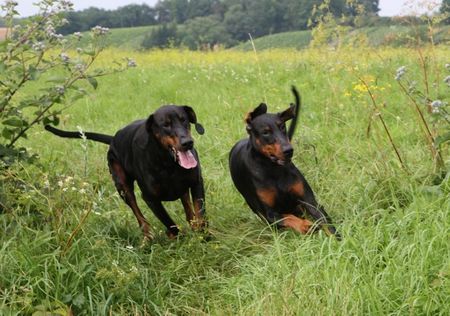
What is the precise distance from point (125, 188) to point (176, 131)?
100cm

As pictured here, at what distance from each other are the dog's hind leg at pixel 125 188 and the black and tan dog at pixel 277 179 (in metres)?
0.85

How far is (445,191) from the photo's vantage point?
11.8 ft

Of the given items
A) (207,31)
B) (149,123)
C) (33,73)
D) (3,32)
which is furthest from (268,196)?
(207,31)

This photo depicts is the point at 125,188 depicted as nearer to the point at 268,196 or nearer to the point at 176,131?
→ the point at 176,131

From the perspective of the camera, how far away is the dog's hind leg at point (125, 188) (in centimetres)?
440

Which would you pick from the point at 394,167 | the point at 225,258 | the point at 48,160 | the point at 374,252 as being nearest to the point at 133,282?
the point at 225,258

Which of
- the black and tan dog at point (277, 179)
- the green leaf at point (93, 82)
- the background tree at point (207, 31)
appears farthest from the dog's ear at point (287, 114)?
the background tree at point (207, 31)

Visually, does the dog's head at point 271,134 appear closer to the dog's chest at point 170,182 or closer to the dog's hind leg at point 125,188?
the dog's chest at point 170,182

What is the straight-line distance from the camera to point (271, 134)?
12.5 feet

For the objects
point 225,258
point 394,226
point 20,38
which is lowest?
point 225,258

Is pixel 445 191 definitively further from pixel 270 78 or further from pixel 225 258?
pixel 270 78

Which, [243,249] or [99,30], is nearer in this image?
[99,30]

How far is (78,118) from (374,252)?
5997 millimetres

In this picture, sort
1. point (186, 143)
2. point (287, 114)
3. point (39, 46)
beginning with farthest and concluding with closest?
point (287, 114), point (186, 143), point (39, 46)
